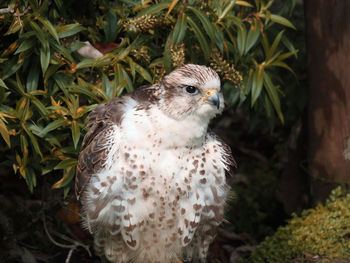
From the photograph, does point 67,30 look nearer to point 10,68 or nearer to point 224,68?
point 10,68

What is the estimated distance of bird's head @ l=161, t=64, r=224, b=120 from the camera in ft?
10.8

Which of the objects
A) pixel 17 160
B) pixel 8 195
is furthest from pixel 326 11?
pixel 8 195

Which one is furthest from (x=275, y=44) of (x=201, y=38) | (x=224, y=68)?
(x=201, y=38)

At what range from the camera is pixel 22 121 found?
375 cm

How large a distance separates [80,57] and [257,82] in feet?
4.36

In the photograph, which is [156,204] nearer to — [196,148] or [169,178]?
[169,178]

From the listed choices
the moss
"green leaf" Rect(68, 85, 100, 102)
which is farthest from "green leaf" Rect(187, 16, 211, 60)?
the moss

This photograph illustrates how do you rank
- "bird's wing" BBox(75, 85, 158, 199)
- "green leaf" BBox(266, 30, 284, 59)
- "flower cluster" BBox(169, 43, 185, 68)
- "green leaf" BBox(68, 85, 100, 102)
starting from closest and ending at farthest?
"bird's wing" BBox(75, 85, 158, 199), "flower cluster" BBox(169, 43, 185, 68), "green leaf" BBox(68, 85, 100, 102), "green leaf" BBox(266, 30, 284, 59)

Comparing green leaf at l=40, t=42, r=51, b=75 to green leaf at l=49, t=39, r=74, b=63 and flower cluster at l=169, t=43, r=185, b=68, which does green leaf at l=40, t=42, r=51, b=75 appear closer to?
green leaf at l=49, t=39, r=74, b=63

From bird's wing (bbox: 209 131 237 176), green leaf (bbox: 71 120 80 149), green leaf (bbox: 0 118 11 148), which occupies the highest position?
bird's wing (bbox: 209 131 237 176)

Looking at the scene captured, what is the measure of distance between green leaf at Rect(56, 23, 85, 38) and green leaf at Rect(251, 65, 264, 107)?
134cm

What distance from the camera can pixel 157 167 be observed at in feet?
11.0

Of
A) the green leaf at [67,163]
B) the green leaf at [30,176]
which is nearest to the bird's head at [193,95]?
the green leaf at [67,163]

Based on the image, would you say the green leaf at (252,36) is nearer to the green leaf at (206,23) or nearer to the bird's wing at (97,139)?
the green leaf at (206,23)
